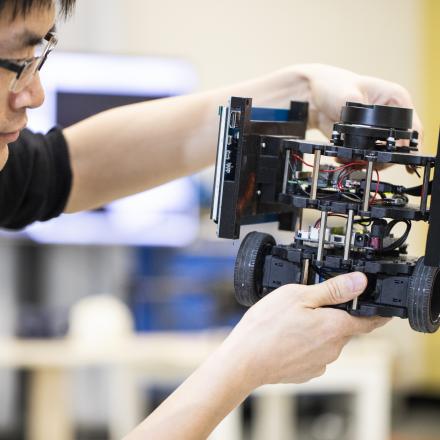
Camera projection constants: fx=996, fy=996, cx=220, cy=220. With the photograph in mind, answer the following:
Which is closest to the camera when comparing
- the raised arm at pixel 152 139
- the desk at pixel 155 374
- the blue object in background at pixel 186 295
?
the raised arm at pixel 152 139

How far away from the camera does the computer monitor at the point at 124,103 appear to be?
409 cm

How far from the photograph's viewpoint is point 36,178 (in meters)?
1.79

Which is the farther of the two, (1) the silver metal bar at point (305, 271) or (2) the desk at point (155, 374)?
(2) the desk at point (155, 374)

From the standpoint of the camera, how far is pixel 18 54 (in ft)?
4.43

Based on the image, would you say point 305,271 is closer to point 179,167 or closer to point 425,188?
point 425,188

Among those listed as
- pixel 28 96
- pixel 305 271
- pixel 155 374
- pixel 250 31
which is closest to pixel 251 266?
pixel 305 271

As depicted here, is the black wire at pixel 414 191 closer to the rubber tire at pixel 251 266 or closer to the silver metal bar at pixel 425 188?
the silver metal bar at pixel 425 188

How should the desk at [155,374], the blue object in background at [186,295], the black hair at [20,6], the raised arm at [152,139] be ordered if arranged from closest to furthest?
the black hair at [20,6] → the raised arm at [152,139] → the desk at [155,374] → the blue object in background at [186,295]

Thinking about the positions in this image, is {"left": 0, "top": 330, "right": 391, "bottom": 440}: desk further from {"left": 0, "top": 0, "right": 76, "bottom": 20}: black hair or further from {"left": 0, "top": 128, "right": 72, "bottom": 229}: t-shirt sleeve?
{"left": 0, "top": 0, "right": 76, "bottom": 20}: black hair

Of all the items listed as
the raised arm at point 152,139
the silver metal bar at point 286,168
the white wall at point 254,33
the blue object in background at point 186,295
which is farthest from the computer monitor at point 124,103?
the silver metal bar at point 286,168

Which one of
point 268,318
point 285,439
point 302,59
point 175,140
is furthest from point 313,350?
point 302,59

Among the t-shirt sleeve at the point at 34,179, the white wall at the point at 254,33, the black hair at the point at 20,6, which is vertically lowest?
the t-shirt sleeve at the point at 34,179

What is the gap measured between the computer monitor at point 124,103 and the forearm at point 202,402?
2697 mm

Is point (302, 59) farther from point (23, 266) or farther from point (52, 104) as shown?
point (23, 266)
